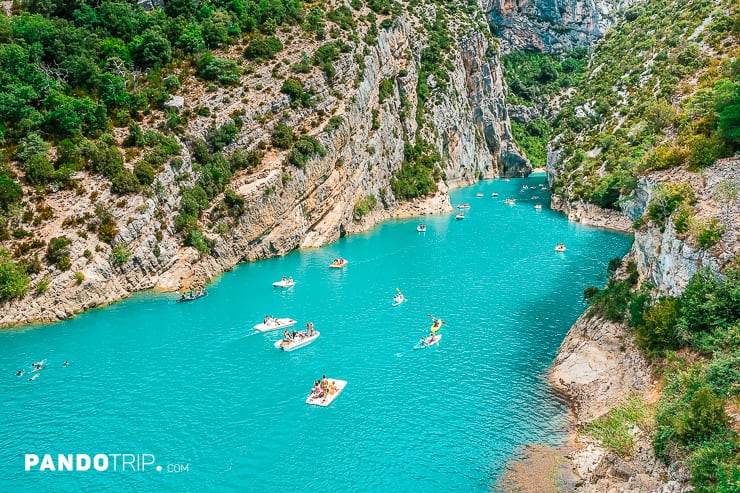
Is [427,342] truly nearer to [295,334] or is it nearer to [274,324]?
[295,334]

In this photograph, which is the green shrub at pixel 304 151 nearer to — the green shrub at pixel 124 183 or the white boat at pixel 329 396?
the green shrub at pixel 124 183

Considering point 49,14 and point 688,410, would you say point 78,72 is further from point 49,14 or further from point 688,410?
point 688,410

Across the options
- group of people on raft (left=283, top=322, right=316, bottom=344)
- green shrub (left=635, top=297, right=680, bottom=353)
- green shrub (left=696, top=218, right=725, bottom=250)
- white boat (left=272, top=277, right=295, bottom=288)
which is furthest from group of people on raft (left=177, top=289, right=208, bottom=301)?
green shrub (left=696, top=218, right=725, bottom=250)

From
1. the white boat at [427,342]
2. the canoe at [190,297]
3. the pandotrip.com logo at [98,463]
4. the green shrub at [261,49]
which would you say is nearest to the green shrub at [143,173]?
the canoe at [190,297]

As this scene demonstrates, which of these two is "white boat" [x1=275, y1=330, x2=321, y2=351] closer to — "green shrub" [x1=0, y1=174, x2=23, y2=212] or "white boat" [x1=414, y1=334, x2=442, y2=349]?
"white boat" [x1=414, y1=334, x2=442, y2=349]

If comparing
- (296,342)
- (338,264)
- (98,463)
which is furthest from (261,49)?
(98,463)
